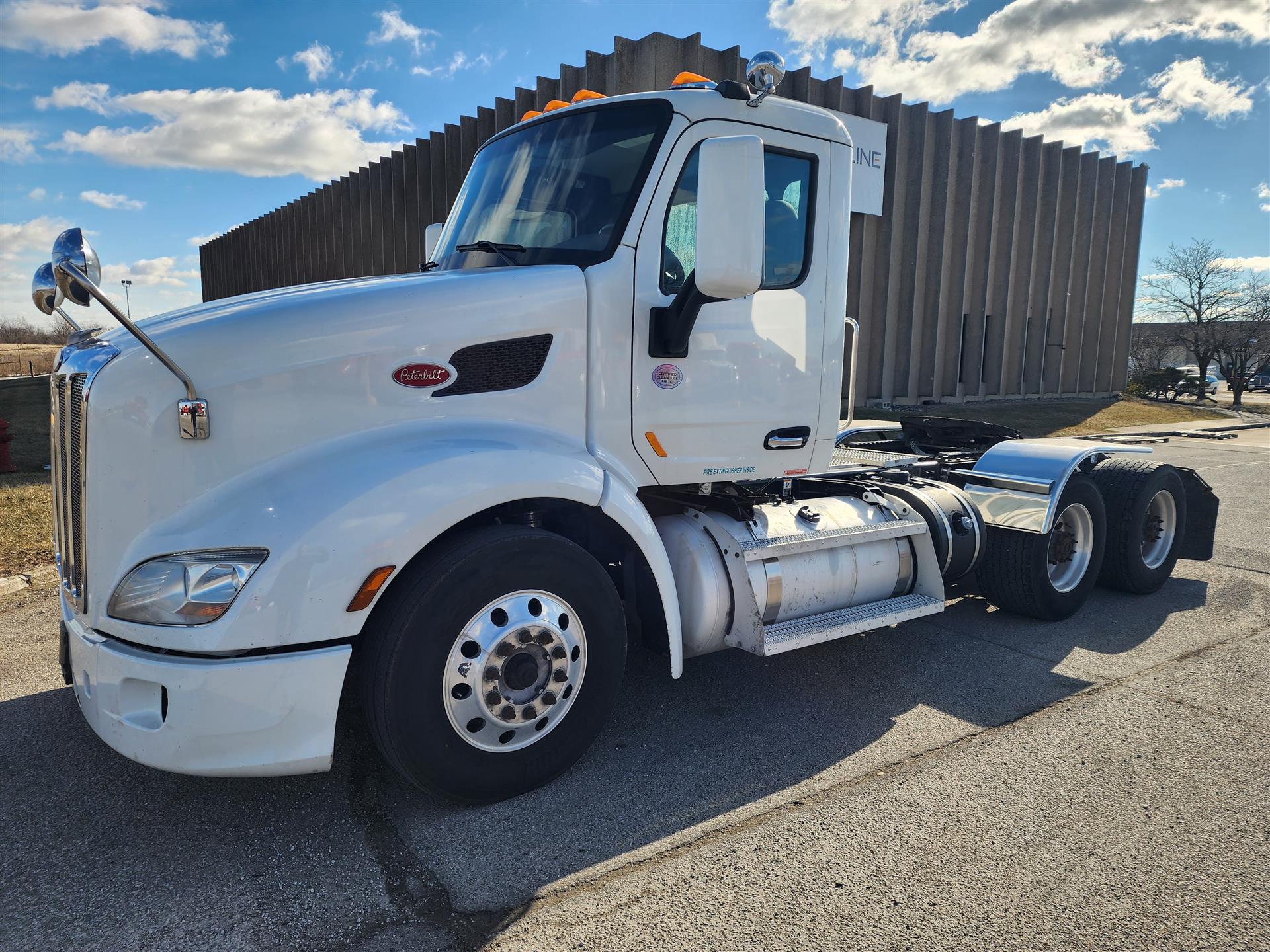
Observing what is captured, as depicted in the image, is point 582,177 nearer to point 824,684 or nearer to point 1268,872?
point 824,684

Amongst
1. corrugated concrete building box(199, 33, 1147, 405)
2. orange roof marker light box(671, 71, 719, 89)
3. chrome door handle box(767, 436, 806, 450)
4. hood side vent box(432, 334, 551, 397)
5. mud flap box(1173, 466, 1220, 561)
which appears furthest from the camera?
corrugated concrete building box(199, 33, 1147, 405)

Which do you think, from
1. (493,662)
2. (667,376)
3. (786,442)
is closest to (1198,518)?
(786,442)

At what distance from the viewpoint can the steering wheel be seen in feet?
11.7

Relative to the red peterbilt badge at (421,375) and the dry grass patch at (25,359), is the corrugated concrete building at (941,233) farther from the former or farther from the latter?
the red peterbilt badge at (421,375)

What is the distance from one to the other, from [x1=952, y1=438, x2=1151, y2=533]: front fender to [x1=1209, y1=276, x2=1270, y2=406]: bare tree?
40.4 meters

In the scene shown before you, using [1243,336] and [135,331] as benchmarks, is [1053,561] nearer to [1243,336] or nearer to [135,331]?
[135,331]

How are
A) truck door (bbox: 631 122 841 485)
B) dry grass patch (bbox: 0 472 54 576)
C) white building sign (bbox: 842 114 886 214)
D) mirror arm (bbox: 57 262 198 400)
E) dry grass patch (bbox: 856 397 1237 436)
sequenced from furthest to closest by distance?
dry grass patch (bbox: 856 397 1237 436) → white building sign (bbox: 842 114 886 214) → dry grass patch (bbox: 0 472 54 576) → truck door (bbox: 631 122 841 485) → mirror arm (bbox: 57 262 198 400)

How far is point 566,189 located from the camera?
12.1ft

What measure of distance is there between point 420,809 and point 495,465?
1.34 meters

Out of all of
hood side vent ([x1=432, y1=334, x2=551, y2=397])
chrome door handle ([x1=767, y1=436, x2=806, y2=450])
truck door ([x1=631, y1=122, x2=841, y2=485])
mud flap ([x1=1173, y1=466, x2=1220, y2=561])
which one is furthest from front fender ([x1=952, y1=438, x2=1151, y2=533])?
hood side vent ([x1=432, y1=334, x2=551, y2=397])

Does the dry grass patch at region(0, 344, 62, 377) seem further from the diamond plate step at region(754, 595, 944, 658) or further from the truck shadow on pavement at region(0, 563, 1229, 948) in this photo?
the diamond plate step at region(754, 595, 944, 658)

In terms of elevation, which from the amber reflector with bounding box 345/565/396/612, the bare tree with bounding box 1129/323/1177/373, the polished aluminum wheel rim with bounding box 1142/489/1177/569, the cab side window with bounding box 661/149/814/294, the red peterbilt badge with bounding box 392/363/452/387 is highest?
the bare tree with bounding box 1129/323/1177/373

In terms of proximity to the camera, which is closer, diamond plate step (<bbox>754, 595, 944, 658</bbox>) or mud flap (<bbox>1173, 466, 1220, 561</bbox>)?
diamond plate step (<bbox>754, 595, 944, 658</bbox>)

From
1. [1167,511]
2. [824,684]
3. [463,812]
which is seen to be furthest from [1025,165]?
[463,812]
